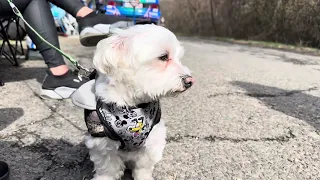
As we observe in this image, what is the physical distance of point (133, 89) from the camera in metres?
1.57

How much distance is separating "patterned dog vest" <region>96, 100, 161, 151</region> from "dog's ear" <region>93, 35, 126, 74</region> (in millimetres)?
193

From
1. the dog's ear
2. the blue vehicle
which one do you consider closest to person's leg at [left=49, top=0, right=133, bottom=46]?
the dog's ear

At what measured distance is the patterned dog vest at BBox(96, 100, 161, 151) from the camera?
1.60m

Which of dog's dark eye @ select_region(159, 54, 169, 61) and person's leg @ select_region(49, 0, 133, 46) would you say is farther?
person's leg @ select_region(49, 0, 133, 46)

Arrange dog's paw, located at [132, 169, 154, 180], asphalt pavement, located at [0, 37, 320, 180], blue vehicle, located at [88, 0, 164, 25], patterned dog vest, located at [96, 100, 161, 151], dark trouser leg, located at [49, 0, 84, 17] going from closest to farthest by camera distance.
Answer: patterned dog vest, located at [96, 100, 161, 151] → dog's paw, located at [132, 169, 154, 180] → asphalt pavement, located at [0, 37, 320, 180] → dark trouser leg, located at [49, 0, 84, 17] → blue vehicle, located at [88, 0, 164, 25]

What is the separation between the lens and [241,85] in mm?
3686

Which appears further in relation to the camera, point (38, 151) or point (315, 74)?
point (315, 74)

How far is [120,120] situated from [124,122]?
20mm

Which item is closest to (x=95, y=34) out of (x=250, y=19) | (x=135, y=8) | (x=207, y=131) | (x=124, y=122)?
(x=124, y=122)

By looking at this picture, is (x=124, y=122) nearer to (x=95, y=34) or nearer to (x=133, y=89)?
(x=133, y=89)

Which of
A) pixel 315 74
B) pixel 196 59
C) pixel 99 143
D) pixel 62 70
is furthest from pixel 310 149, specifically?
pixel 196 59

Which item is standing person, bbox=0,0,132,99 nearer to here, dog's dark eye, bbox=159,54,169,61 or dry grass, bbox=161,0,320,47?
dog's dark eye, bbox=159,54,169,61

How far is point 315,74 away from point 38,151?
11.6 feet

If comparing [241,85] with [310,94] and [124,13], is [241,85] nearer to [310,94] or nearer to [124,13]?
[310,94]
